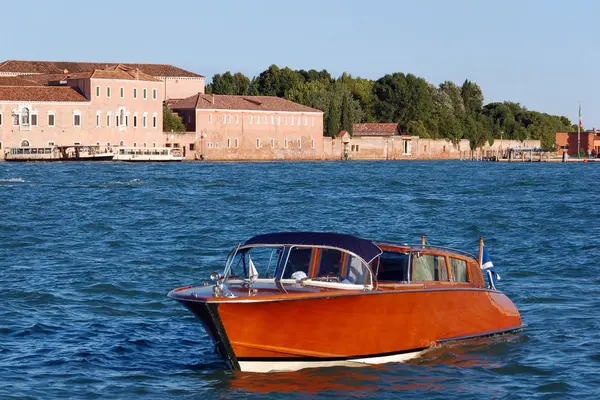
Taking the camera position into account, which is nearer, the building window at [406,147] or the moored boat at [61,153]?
the moored boat at [61,153]

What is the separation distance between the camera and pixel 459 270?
12141mm


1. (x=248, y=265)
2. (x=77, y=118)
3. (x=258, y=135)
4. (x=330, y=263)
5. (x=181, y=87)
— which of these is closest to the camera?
(x=330, y=263)

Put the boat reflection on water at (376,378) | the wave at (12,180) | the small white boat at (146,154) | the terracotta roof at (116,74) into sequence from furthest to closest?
the terracotta roof at (116,74) → the small white boat at (146,154) → the wave at (12,180) → the boat reflection on water at (376,378)

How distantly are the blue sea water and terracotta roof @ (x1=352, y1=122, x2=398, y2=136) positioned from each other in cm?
5938

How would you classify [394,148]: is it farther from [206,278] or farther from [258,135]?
[206,278]

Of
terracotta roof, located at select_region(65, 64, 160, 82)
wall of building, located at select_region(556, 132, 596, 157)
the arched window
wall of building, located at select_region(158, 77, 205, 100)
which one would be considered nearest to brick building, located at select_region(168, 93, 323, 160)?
wall of building, located at select_region(158, 77, 205, 100)

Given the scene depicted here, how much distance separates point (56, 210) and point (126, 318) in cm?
1784

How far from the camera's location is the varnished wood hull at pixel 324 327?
10242 millimetres

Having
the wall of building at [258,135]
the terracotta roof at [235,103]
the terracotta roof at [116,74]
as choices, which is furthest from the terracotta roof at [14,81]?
the wall of building at [258,135]

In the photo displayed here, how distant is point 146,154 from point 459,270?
65.6m

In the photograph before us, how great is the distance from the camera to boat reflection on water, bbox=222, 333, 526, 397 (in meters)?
10.2

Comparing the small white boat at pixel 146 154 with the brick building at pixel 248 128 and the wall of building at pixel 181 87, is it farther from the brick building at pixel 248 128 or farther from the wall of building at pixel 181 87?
the wall of building at pixel 181 87

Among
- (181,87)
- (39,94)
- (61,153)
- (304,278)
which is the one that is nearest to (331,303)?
(304,278)

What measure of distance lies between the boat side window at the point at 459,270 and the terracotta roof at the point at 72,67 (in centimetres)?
7446
